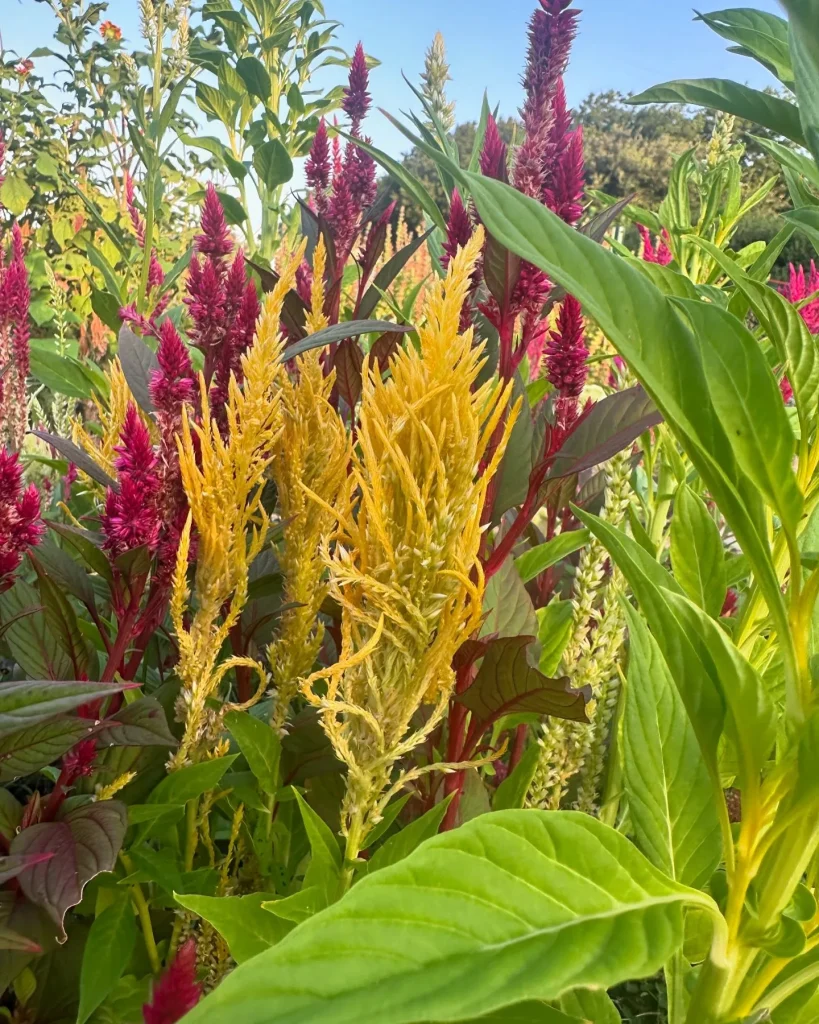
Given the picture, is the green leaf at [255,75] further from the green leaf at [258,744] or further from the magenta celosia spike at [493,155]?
the green leaf at [258,744]

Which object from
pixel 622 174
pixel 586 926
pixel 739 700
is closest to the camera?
pixel 586 926

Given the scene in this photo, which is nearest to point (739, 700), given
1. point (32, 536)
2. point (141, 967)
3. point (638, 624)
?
point (638, 624)

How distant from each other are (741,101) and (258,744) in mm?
821

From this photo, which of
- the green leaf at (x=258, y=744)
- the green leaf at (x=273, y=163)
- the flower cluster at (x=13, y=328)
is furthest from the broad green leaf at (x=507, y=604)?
the green leaf at (x=273, y=163)

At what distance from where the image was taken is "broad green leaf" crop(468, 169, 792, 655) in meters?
0.45

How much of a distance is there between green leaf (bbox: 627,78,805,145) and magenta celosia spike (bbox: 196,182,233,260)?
1.79 feet

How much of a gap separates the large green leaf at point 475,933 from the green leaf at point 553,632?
628 millimetres

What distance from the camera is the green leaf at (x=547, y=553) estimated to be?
965mm

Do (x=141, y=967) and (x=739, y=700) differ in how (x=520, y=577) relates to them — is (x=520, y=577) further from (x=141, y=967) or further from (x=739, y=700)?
(x=141, y=967)

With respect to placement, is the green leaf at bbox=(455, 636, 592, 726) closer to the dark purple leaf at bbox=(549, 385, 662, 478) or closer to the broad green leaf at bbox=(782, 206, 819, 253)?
the dark purple leaf at bbox=(549, 385, 662, 478)

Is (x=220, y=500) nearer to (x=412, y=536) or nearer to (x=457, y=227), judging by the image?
(x=412, y=536)

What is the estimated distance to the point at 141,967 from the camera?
35.9 inches

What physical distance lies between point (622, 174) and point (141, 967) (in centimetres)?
1927

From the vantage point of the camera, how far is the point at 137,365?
1.02 m
